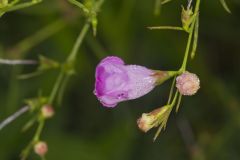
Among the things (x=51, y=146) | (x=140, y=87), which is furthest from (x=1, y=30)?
(x=140, y=87)

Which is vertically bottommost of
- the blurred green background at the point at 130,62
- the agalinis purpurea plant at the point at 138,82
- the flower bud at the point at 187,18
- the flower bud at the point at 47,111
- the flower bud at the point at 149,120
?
the blurred green background at the point at 130,62

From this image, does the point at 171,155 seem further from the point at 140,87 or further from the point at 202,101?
the point at 140,87

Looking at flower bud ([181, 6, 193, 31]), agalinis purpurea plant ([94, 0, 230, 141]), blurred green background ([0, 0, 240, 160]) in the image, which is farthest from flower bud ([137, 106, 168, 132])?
blurred green background ([0, 0, 240, 160])

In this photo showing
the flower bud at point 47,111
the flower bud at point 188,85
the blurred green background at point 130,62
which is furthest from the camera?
the blurred green background at point 130,62

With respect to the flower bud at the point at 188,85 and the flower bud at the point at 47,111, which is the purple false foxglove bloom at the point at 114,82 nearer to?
the flower bud at the point at 188,85

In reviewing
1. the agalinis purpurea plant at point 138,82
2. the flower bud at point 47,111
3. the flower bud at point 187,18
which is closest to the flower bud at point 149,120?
the agalinis purpurea plant at point 138,82

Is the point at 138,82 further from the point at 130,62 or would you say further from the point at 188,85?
the point at 130,62

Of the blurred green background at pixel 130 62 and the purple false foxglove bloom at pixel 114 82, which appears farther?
the blurred green background at pixel 130 62

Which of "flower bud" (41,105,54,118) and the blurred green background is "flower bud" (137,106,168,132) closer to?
"flower bud" (41,105,54,118)
